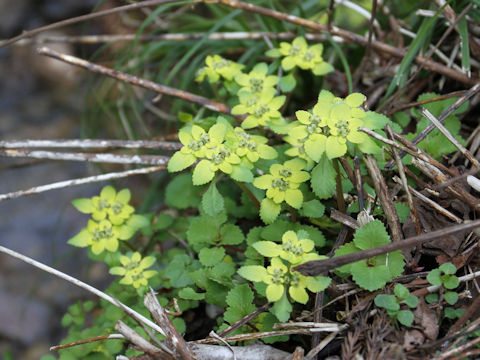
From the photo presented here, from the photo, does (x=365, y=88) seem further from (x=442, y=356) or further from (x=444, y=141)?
(x=442, y=356)

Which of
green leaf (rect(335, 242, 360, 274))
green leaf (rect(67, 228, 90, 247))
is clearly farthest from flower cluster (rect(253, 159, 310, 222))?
green leaf (rect(67, 228, 90, 247))

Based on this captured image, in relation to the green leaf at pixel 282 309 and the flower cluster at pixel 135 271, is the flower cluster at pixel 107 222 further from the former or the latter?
the green leaf at pixel 282 309

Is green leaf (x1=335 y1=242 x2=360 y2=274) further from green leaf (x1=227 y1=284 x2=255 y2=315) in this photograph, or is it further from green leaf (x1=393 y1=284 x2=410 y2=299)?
green leaf (x1=227 y1=284 x2=255 y2=315)

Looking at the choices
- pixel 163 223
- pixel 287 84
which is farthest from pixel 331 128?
pixel 163 223

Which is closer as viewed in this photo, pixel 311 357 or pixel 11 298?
pixel 311 357

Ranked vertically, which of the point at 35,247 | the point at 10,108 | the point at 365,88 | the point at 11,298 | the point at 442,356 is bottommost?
the point at 11,298

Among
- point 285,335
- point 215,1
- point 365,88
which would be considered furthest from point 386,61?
point 285,335

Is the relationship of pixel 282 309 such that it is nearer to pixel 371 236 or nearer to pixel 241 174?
pixel 371 236

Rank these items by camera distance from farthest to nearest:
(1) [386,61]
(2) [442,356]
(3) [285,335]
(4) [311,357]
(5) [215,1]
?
(1) [386,61] < (5) [215,1] < (3) [285,335] < (4) [311,357] < (2) [442,356]
